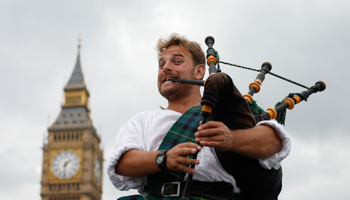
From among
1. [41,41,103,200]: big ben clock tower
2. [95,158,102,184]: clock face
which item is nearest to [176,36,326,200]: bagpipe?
[41,41,103,200]: big ben clock tower

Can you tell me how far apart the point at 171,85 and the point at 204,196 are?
786mm

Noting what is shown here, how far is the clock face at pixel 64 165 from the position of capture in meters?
48.8

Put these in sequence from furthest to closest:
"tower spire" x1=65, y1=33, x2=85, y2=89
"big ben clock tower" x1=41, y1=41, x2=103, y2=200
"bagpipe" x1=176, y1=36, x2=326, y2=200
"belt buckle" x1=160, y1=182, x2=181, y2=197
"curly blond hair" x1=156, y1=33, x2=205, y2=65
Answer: "tower spire" x1=65, y1=33, x2=85, y2=89 → "big ben clock tower" x1=41, y1=41, x2=103, y2=200 → "curly blond hair" x1=156, y1=33, x2=205, y2=65 → "belt buckle" x1=160, y1=182, x2=181, y2=197 → "bagpipe" x1=176, y1=36, x2=326, y2=200

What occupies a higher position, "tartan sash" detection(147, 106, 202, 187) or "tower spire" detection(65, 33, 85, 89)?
"tower spire" detection(65, 33, 85, 89)

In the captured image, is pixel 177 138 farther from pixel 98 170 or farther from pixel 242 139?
pixel 98 170

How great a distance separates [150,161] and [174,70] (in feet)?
2.44

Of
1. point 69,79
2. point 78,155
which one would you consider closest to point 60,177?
point 78,155

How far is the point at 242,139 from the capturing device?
2.35 m

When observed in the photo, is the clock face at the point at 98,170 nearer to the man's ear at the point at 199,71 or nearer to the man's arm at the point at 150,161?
the man's ear at the point at 199,71

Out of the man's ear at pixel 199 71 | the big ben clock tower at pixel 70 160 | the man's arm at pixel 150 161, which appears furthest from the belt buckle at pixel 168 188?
the big ben clock tower at pixel 70 160

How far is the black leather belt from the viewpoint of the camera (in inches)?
99.1

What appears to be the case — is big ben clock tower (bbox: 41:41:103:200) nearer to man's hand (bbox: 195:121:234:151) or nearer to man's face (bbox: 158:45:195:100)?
man's face (bbox: 158:45:195:100)

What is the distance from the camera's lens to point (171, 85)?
9.92 ft

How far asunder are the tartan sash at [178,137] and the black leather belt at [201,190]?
1.7 inches
